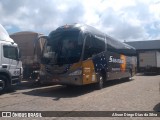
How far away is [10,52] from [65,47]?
2808mm

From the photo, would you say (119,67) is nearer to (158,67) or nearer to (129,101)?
(129,101)

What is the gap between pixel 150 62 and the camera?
3600 centimetres

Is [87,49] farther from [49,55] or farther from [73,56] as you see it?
[49,55]

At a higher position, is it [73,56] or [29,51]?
[29,51]

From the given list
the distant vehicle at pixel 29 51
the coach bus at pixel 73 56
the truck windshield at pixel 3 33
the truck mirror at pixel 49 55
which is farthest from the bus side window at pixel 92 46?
the distant vehicle at pixel 29 51

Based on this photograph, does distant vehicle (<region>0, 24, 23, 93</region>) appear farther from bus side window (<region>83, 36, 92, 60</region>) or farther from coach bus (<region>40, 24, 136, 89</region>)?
bus side window (<region>83, 36, 92, 60</region>)

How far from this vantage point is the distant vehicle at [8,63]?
13.3 m

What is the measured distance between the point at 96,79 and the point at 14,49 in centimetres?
477

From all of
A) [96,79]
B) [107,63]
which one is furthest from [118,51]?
[96,79]

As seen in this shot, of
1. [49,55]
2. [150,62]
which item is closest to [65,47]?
[49,55]

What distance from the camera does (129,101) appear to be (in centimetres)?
1144

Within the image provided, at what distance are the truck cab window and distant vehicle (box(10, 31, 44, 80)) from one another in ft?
12.5

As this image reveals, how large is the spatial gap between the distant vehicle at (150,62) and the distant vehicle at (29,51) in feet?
67.1

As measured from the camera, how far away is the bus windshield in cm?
1342
